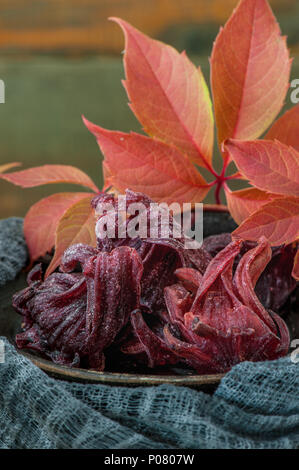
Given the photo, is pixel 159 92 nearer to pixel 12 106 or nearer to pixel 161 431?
pixel 161 431

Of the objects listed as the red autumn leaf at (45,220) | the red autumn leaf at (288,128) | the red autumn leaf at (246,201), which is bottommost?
the red autumn leaf at (45,220)

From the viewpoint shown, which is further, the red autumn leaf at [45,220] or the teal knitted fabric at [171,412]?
the red autumn leaf at [45,220]

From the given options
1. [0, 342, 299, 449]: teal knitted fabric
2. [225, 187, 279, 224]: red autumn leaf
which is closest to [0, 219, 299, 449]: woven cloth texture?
[0, 342, 299, 449]: teal knitted fabric

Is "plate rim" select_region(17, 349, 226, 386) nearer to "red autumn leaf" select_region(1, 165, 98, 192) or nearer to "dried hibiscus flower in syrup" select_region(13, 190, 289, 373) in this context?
"dried hibiscus flower in syrup" select_region(13, 190, 289, 373)

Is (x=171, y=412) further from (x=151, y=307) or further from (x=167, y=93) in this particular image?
(x=167, y=93)

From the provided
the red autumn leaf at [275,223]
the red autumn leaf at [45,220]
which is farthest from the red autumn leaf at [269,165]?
the red autumn leaf at [45,220]

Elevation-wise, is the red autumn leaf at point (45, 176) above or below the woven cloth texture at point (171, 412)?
above

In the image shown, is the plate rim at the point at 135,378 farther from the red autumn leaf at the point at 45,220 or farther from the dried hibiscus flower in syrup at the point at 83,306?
the red autumn leaf at the point at 45,220
